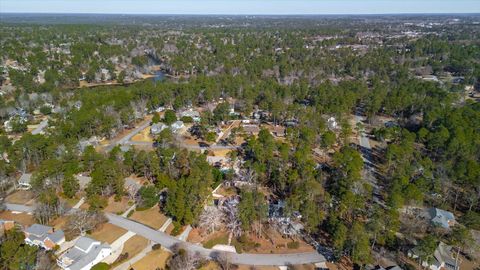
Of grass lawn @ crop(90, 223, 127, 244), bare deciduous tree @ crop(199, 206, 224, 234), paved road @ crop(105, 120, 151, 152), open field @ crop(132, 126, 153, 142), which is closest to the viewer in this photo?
grass lawn @ crop(90, 223, 127, 244)

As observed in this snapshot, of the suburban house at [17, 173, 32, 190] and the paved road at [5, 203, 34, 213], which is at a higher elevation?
the suburban house at [17, 173, 32, 190]

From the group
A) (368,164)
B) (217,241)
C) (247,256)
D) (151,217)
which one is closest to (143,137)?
(151,217)

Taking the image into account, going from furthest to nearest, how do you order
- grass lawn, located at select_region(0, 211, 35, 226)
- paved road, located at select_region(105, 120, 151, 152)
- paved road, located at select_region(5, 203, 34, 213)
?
paved road, located at select_region(105, 120, 151, 152), paved road, located at select_region(5, 203, 34, 213), grass lawn, located at select_region(0, 211, 35, 226)

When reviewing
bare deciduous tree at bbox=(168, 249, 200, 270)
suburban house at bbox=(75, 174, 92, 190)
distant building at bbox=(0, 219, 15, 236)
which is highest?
suburban house at bbox=(75, 174, 92, 190)

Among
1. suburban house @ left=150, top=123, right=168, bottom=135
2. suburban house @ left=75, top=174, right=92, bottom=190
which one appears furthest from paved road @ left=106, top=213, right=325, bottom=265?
suburban house @ left=150, top=123, right=168, bottom=135

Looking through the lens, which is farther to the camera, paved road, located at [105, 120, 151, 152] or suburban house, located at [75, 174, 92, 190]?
paved road, located at [105, 120, 151, 152]

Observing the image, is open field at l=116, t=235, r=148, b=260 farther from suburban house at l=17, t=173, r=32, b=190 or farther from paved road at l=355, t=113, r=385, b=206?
paved road at l=355, t=113, r=385, b=206

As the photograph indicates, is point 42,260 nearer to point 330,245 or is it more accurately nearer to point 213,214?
point 213,214

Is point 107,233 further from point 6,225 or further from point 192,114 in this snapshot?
point 192,114
